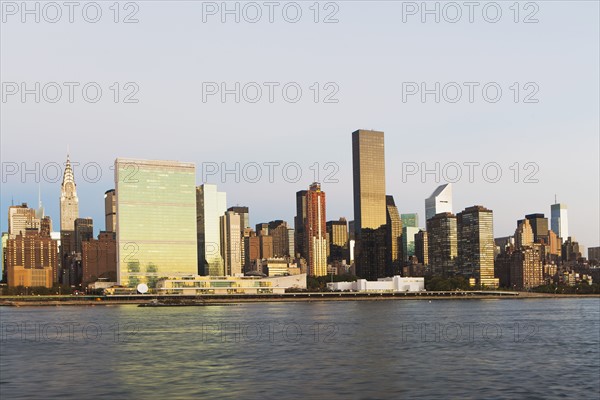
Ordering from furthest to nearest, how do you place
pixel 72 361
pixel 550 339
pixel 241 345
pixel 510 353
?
pixel 550 339, pixel 241 345, pixel 510 353, pixel 72 361

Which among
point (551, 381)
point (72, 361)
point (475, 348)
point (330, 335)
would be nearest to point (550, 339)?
point (475, 348)

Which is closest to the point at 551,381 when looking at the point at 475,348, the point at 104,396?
the point at 475,348

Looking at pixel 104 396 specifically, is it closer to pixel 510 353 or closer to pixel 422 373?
pixel 422 373

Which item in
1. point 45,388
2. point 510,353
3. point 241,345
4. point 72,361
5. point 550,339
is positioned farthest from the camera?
point 550,339

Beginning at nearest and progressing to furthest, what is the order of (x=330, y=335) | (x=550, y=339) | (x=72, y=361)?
(x=72, y=361) < (x=550, y=339) < (x=330, y=335)

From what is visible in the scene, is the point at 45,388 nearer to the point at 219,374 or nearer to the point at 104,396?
the point at 104,396

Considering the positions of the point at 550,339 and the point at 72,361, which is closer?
the point at 72,361

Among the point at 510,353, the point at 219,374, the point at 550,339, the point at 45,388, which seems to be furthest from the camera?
the point at 550,339

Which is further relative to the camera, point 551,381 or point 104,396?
point 551,381
